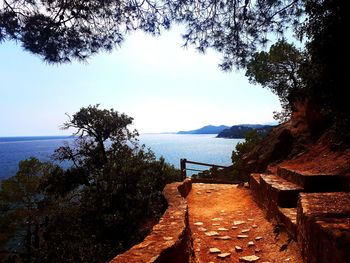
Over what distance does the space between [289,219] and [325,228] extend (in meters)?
2.25

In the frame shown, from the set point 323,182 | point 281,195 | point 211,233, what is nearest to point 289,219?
point 281,195

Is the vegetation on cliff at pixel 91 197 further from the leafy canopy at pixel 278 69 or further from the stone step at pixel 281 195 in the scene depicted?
the leafy canopy at pixel 278 69

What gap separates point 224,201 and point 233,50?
4.98 m

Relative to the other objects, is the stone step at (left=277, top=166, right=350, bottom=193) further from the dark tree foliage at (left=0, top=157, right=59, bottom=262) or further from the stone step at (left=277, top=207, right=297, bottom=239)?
the dark tree foliage at (left=0, top=157, right=59, bottom=262)

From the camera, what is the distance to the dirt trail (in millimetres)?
4707

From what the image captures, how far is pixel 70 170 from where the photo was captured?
21.2 meters

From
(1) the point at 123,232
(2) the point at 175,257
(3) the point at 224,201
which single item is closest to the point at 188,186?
(3) the point at 224,201

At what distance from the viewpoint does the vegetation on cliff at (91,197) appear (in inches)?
426

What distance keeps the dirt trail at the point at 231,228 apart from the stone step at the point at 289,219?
0.17 meters

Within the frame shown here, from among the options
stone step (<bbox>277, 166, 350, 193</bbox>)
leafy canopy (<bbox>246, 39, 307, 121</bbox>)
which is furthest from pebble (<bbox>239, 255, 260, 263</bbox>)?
leafy canopy (<bbox>246, 39, 307, 121</bbox>)

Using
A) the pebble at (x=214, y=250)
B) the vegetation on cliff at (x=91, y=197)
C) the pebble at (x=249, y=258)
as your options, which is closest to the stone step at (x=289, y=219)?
the pebble at (x=249, y=258)

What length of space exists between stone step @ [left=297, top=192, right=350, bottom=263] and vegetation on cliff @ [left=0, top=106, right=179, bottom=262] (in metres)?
4.33

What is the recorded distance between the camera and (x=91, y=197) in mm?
11688

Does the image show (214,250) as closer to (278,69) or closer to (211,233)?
(211,233)
